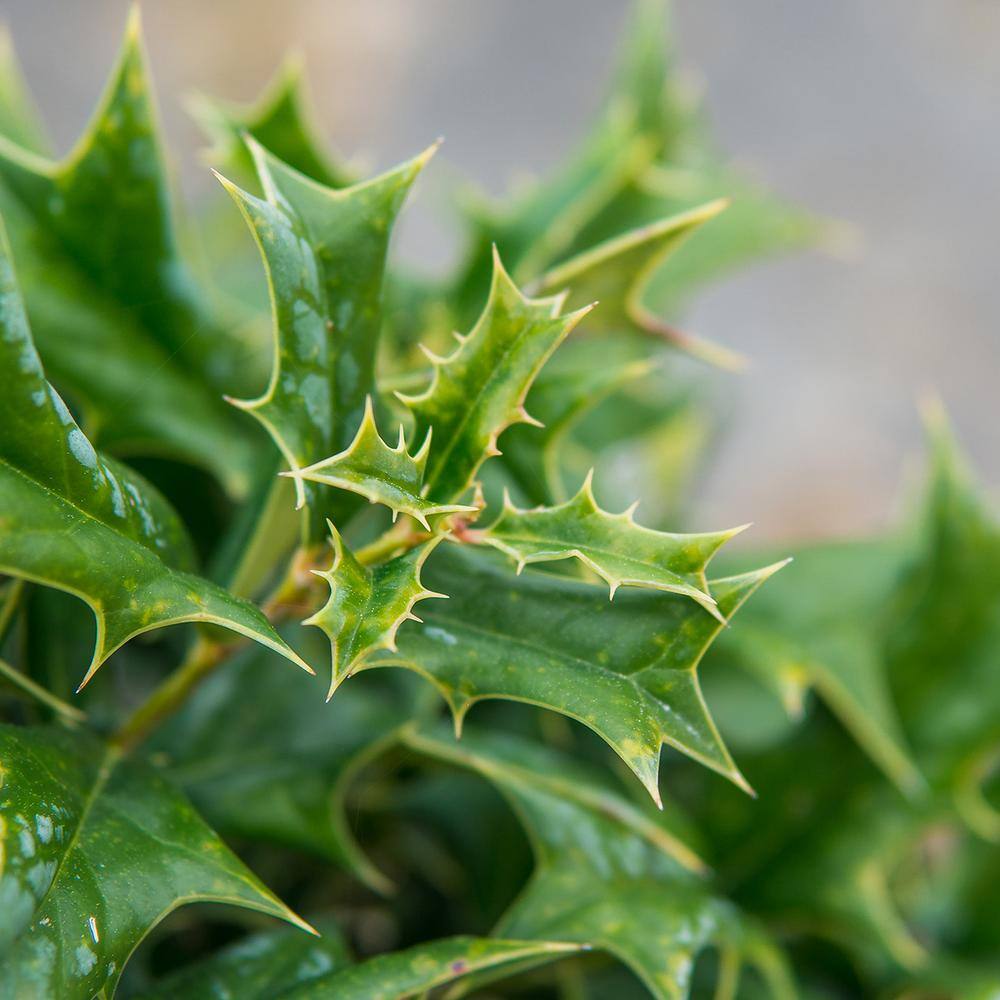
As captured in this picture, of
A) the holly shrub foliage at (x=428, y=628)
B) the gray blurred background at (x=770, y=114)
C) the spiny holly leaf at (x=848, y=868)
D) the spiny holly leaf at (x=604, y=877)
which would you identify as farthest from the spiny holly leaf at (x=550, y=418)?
the gray blurred background at (x=770, y=114)

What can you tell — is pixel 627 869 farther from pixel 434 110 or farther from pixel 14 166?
pixel 434 110

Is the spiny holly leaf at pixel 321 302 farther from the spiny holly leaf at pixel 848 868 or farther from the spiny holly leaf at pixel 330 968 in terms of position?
the spiny holly leaf at pixel 848 868

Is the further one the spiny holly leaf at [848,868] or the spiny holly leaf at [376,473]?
the spiny holly leaf at [848,868]

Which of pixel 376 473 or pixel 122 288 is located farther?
pixel 122 288

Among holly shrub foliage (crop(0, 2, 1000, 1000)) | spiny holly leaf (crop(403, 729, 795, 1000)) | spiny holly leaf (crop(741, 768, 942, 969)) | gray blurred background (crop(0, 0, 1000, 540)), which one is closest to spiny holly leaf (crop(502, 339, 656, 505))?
holly shrub foliage (crop(0, 2, 1000, 1000))

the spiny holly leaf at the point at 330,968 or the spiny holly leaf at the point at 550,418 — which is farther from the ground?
the spiny holly leaf at the point at 550,418

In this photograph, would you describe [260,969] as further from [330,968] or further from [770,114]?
[770,114]

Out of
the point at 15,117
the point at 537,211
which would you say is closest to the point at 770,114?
the point at 537,211
